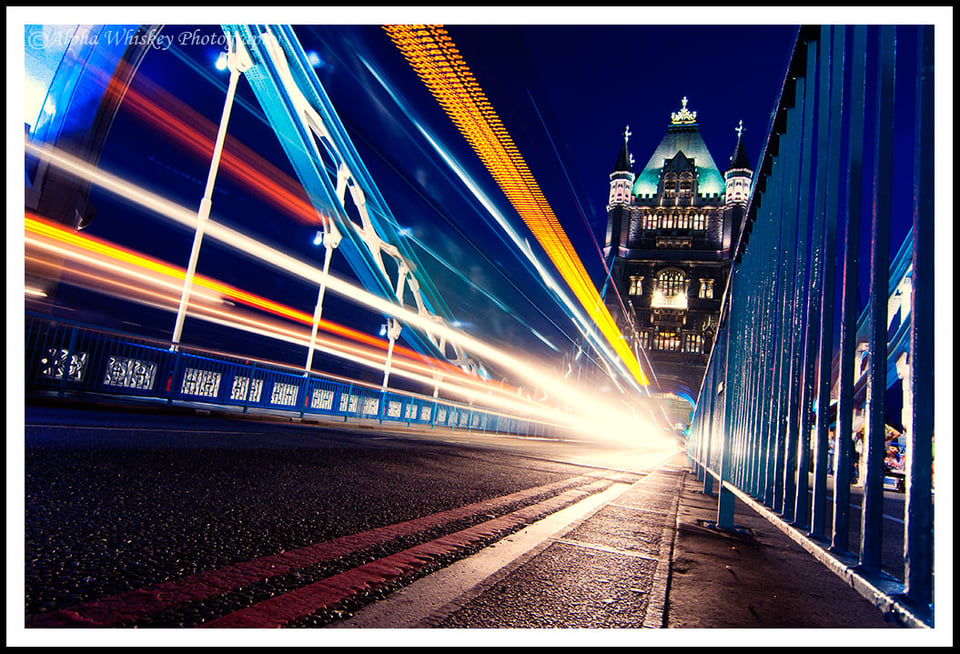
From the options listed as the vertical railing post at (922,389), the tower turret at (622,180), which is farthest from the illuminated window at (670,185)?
the vertical railing post at (922,389)

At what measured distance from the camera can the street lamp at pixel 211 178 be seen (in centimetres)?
1479

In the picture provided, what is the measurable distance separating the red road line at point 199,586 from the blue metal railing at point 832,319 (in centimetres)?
163

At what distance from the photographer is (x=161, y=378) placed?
31.7 feet

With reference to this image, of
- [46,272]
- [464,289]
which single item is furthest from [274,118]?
[464,289]

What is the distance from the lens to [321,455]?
5.27 metres

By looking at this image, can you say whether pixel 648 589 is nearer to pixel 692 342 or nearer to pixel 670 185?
pixel 692 342

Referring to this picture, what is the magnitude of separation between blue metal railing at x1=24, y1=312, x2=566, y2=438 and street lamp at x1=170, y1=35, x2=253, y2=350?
74 centimetres

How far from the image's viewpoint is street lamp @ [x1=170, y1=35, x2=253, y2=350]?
14.8m

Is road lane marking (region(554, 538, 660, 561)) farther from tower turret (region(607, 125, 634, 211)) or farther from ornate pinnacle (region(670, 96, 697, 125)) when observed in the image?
ornate pinnacle (region(670, 96, 697, 125))

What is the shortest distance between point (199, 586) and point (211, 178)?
62.7ft

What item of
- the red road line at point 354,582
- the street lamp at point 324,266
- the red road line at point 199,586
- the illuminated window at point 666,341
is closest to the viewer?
the red road line at point 199,586

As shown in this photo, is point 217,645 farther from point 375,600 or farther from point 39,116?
point 39,116

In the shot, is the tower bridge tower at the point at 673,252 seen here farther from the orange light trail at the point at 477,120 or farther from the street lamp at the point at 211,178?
the street lamp at the point at 211,178

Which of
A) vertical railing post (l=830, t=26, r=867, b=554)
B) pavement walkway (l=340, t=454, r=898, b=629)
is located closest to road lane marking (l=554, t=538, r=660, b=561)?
pavement walkway (l=340, t=454, r=898, b=629)
